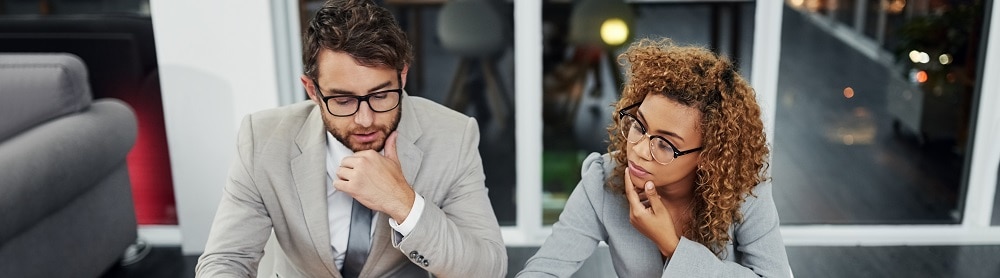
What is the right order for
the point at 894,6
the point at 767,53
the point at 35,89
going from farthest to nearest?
A: the point at 894,6 < the point at 767,53 < the point at 35,89

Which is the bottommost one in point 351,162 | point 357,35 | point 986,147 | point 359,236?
point 986,147

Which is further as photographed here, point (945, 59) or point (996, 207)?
point (996, 207)

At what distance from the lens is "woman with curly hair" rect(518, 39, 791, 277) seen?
1729 millimetres

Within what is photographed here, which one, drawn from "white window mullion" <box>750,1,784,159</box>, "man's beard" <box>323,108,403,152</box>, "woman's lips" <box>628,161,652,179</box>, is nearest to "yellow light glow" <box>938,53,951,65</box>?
"white window mullion" <box>750,1,784,159</box>

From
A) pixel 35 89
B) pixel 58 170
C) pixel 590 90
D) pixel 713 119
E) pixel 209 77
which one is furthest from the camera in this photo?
pixel 590 90

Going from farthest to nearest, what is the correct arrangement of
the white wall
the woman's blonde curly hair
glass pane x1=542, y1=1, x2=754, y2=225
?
1. glass pane x1=542, y1=1, x2=754, y2=225
2. the white wall
3. the woman's blonde curly hair

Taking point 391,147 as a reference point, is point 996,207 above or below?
below

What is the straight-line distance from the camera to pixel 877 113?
3.67 meters

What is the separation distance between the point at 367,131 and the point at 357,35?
0.20m

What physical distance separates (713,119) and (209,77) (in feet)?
6.87

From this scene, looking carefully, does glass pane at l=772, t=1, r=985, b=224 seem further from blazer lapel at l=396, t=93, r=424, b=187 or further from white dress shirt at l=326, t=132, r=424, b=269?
white dress shirt at l=326, t=132, r=424, b=269

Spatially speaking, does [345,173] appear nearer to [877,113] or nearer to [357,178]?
[357,178]

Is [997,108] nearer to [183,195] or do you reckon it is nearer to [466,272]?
[466,272]

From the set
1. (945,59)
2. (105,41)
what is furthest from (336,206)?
(945,59)
